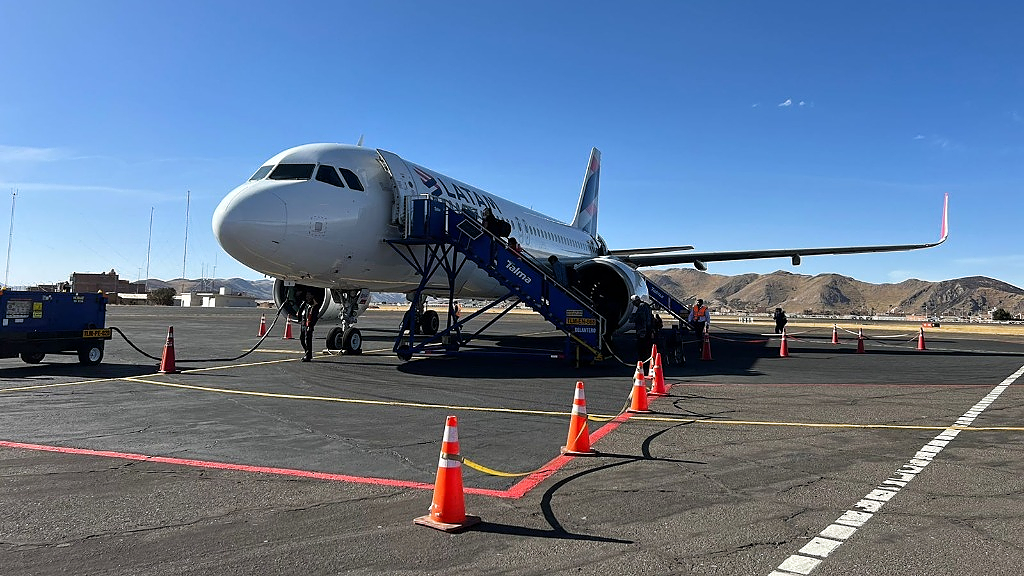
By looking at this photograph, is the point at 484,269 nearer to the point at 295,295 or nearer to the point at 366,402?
the point at 295,295

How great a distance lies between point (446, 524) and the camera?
13.2 feet

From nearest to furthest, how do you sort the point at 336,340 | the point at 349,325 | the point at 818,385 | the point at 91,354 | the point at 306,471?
the point at 306,471, the point at 818,385, the point at 91,354, the point at 349,325, the point at 336,340

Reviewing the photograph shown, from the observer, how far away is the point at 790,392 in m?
10.6

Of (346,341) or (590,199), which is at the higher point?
(590,199)

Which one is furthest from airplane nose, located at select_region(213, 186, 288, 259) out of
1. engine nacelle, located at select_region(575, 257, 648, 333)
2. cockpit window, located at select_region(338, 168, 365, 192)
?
engine nacelle, located at select_region(575, 257, 648, 333)

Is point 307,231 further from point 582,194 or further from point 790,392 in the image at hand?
point 582,194

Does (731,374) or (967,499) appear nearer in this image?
(967,499)

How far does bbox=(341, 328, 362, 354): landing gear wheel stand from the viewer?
15.9 metres

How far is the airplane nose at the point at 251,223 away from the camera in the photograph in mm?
11266

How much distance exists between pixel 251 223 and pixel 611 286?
31.2 ft

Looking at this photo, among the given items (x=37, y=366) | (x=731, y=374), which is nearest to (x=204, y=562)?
(x=731, y=374)

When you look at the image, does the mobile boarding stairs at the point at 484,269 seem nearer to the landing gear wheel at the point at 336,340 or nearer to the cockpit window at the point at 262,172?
the landing gear wheel at the point at 336,340

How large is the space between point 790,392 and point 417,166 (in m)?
9.38

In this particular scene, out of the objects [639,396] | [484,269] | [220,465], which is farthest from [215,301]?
[220,465]
